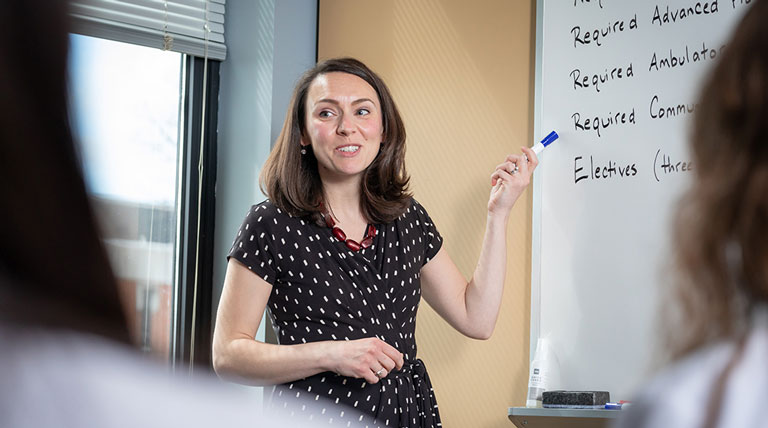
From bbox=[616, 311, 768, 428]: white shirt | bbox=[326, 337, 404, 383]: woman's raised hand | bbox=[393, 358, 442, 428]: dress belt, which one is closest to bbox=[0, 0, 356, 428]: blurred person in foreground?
bbox=[616, 311, 768, 428]: white shirt

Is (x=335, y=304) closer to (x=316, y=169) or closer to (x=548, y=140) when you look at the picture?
(x=316, y=169)

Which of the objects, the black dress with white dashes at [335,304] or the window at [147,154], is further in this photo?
the window at [147,154]

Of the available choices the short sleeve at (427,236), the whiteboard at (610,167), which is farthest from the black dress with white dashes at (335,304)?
the whiteboard at (610,167)

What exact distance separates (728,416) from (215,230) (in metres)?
2.35

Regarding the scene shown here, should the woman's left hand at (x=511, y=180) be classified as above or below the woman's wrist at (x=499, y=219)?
above

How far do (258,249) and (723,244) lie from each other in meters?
1.25

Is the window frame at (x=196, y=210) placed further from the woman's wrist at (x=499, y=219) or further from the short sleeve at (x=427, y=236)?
the woman's wrist at (x=499, y=219)

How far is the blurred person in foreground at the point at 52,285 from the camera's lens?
30cm

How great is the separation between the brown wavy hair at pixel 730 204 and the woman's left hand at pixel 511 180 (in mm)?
1334

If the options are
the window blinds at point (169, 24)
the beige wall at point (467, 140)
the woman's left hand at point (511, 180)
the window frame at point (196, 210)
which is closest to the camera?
the woman's left hand at point (511, 180)

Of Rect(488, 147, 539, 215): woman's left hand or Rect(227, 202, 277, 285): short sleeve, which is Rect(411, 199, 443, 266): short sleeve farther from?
Rect(227, 202, 277, 285): short sleeve

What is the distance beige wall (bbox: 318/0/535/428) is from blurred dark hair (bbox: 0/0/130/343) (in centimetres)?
178

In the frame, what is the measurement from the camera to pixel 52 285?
0.30 meters

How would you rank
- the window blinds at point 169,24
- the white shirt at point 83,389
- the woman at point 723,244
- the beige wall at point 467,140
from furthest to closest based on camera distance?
the window blinds at point 169,24
the beige wall at point 467,140
the woman at point 723,244
the white shirt at point 83,389
